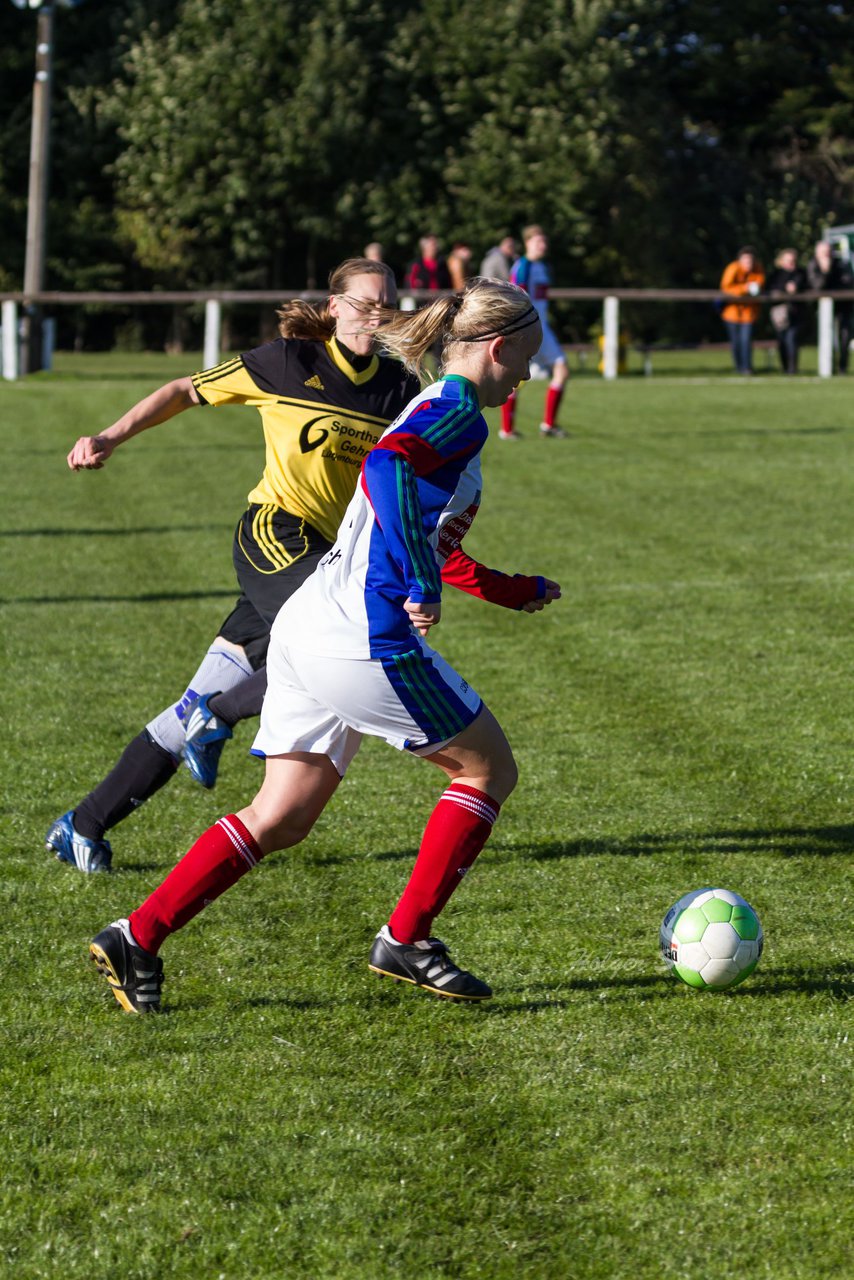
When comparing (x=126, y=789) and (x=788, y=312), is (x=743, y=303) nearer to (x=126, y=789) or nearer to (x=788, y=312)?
(x=788, y=312)

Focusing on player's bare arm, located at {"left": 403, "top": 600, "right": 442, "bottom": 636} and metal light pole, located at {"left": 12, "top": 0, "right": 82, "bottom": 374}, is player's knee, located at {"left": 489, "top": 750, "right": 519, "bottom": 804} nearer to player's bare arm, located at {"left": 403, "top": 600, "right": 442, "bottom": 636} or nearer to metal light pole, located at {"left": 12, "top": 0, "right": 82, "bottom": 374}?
player's bare arm, located at {"left": 403, "top": 600, "right": 442, "bottom": 636}

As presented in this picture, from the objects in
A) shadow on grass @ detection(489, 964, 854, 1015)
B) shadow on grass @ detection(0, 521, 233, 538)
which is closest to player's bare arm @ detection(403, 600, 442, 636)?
shadow on grass @ detection(489, 964, 854, 1015)

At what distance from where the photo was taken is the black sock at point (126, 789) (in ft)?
17.5

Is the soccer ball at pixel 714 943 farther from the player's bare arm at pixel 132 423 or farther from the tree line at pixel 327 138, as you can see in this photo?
the tree line at pixel 327 138

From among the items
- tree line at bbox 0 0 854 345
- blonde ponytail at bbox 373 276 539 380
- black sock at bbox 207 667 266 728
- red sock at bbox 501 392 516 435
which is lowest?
black sock at bbox 207 667 266 728

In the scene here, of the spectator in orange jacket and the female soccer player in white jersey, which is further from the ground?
the spectator in orange jacket

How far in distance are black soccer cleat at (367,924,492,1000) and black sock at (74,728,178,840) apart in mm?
1294

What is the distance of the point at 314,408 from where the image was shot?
5223mm

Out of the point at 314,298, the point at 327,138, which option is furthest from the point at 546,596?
the point at 327,138

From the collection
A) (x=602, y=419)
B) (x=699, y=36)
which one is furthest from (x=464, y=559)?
(x=699, y=36)

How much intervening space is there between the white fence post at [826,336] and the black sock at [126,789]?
75.7ft

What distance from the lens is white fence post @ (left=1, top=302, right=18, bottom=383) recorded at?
24688 millimetres

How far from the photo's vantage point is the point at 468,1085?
3.81 metres

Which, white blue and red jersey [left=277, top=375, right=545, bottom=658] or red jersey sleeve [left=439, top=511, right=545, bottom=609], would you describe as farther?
red jersey sleeve [left=439, top=511, right=545, bottom=609]
